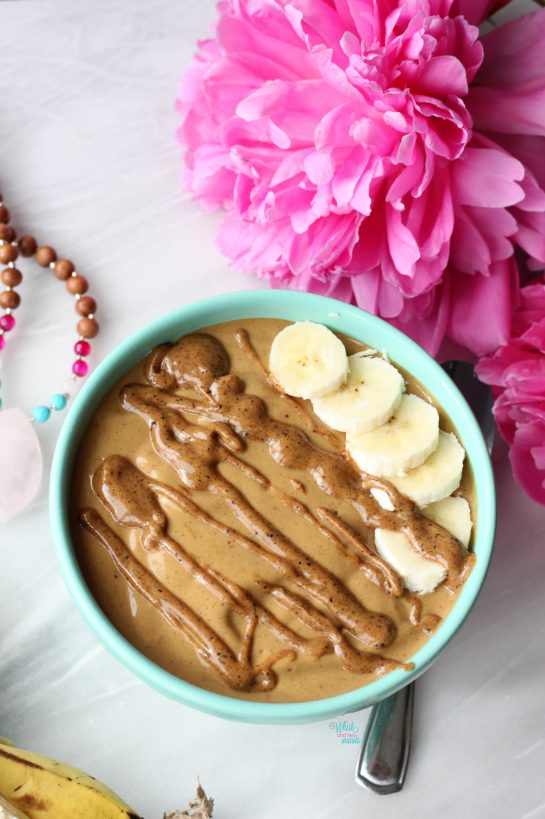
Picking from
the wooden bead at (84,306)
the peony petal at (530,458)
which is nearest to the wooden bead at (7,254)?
the wooden bead at (84,306)

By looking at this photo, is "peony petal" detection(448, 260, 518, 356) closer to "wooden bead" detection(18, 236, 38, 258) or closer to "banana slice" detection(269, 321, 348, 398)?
"banana slice" detection(269, 321, 348, 398)

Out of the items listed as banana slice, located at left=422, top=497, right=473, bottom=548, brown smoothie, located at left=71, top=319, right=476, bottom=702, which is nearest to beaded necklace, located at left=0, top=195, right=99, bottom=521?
brown smoothie, located at left=71, top=319, right=476, bottom=702

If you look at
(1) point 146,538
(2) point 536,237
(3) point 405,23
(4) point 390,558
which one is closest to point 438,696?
(4) point 390,558

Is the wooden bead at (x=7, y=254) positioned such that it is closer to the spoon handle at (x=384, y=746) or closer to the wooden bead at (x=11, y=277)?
the wooden bead at (x=11, y=277)

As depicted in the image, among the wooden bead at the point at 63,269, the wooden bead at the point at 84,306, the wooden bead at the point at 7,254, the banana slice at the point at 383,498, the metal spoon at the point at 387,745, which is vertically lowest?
the metal spoon at the point at 387,745

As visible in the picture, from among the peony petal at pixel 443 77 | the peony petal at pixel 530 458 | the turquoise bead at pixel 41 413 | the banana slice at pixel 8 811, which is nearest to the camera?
the banana slice at pixel 8 811

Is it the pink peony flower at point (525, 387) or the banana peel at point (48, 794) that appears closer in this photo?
the banana peel at point (48, 794)

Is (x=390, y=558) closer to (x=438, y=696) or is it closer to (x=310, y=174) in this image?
(x=438, y=696)
